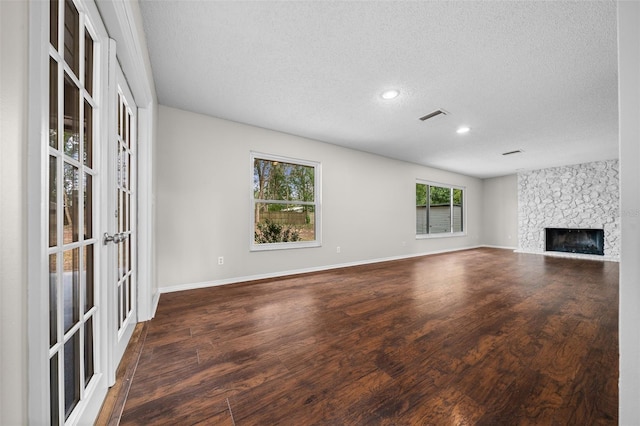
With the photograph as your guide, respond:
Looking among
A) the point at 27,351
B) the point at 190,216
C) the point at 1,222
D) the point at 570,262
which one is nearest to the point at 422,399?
the point at 27,351

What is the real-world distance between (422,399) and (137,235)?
8.25ft

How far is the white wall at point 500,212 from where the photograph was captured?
301 inches

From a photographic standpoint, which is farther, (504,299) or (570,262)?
(570,262)

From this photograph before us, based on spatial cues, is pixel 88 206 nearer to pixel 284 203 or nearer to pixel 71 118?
pixel 71 118

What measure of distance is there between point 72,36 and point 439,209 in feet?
25.1

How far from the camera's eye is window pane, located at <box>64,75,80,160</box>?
0.96 metres

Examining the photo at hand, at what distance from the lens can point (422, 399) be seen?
1.29 meters

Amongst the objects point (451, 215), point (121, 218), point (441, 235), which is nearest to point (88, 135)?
point (121, 218)

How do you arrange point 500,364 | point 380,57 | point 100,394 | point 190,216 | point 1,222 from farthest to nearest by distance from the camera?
point 190,216, point 380,57, point 500,364, point 100,394, point 1,222

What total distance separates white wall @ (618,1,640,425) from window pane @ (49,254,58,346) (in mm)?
1636

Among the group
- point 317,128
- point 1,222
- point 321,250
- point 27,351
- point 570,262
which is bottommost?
point 570,262

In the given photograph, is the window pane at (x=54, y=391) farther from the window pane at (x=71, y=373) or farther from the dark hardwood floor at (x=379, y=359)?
the dark hardwood floor at (x=379, y=359)

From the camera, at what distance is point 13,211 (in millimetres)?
546

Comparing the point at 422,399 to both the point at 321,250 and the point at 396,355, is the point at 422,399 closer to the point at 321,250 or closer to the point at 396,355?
the point at 396,355
